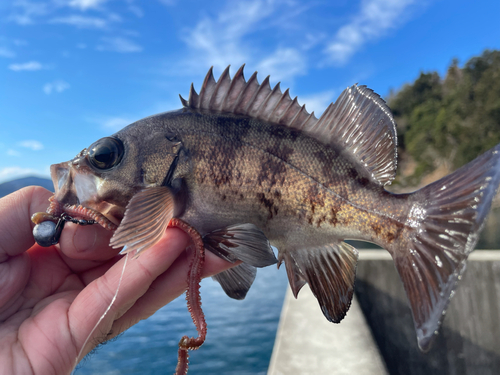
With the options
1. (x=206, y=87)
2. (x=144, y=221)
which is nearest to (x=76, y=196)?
(x=144, y=221)

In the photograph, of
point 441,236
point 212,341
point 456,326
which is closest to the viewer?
point 441,236

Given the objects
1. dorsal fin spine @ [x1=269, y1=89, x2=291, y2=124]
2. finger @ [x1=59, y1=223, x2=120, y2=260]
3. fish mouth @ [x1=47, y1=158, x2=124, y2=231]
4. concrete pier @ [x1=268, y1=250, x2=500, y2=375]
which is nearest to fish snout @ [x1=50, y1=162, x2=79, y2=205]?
fish mouth @ [x1=47, y1=158, x2=124, y2=231]

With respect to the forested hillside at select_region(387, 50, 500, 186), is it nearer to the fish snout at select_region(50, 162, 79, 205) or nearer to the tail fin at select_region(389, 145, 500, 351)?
the tail fin at select_region(389, 145, 500, 351)

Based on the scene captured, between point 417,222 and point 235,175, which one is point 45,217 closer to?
point 235,175

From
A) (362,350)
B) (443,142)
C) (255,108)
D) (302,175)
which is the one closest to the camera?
(302,175)

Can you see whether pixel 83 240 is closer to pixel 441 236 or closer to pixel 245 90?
pixel 245 90

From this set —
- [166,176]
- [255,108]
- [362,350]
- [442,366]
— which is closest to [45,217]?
[166,176]

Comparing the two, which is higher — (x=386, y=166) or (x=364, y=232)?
(x=386, y=166)
